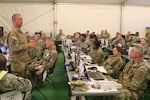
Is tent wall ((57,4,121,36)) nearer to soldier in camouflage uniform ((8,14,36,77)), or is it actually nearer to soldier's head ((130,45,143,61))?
soldier in camouflage uniform ((8,14,36,77))

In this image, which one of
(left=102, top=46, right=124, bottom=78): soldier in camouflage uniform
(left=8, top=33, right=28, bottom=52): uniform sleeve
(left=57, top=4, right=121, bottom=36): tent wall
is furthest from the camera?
(left=57, top=4, right=121, bottom=36): tent wall

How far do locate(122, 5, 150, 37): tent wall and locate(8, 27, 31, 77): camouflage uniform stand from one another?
10009 millimetres

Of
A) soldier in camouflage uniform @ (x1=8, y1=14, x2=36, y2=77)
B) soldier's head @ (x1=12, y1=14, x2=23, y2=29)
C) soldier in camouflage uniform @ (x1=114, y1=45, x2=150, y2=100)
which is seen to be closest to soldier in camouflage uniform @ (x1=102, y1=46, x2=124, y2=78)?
soldier in camouflage uniform @ (x1=114, y1=45, x2=150, y2=100)

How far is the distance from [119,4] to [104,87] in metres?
10.9

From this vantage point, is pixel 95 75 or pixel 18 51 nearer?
pixel 95 75

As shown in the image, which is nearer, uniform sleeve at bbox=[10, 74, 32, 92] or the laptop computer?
uniform sleeve at bbox=[10, 74, 32, 92]

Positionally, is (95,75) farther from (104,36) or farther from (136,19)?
(136,19)

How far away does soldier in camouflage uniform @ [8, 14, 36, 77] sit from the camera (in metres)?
4.24

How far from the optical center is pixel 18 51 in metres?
4.31

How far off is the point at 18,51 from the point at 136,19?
1068 cm

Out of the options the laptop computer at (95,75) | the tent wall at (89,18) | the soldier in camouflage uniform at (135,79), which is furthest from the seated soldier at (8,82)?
the tent wall at (89,18)

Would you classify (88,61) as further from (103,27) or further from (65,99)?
(103,27)

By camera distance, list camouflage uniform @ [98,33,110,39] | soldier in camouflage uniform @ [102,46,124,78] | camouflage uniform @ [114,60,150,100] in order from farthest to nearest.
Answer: camouflage uniform @ [98,33,110,39], soldier in camouflage uniform @ [102,46,124,78], camouflage uniform @ [114,60,150,100]

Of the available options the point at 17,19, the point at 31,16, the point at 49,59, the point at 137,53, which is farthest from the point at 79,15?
the point at 137,53
